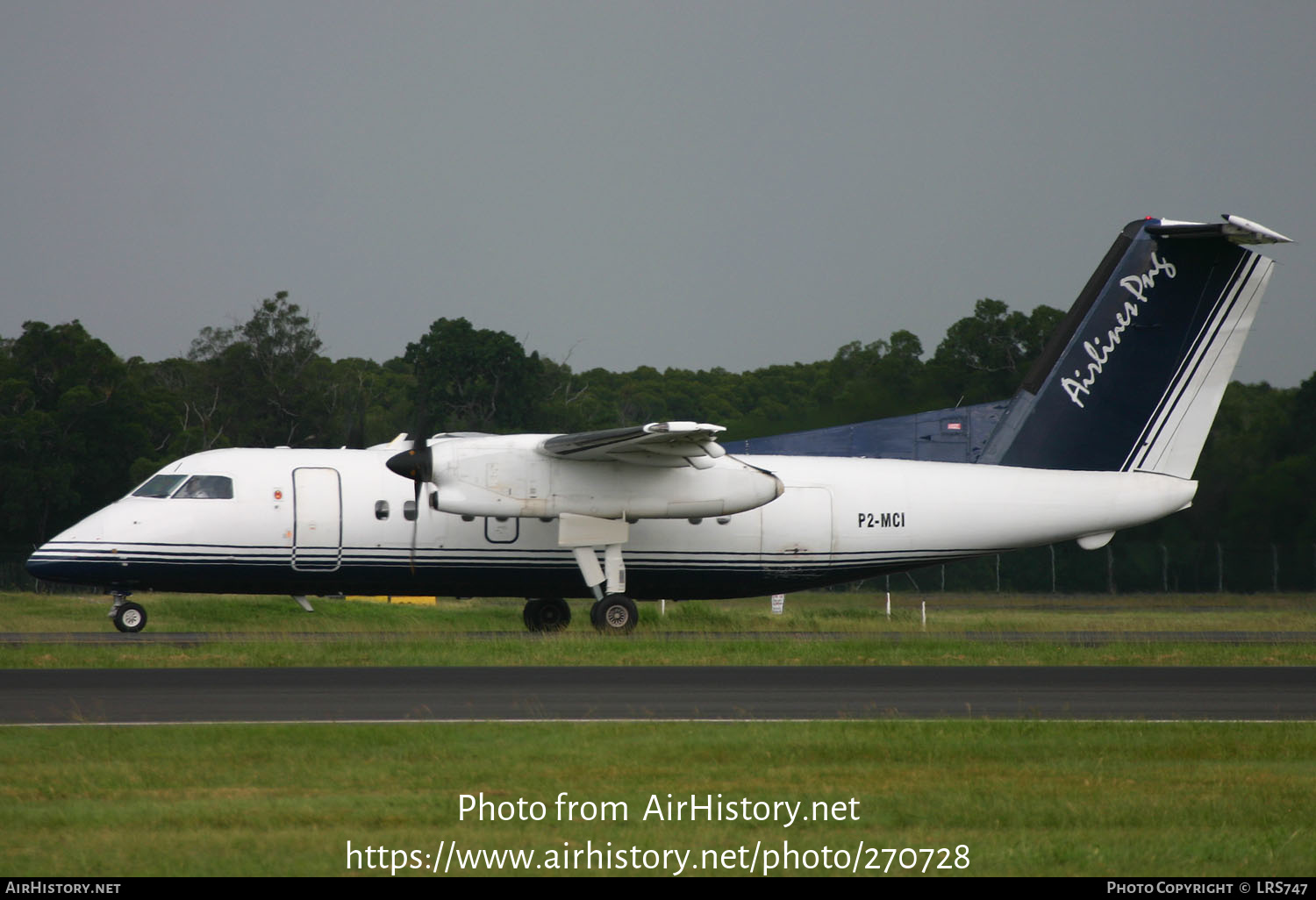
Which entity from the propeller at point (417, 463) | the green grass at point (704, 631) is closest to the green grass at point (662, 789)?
the green grass at point (704, 631)

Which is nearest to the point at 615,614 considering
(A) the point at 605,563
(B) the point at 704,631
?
(A) the point at 605,563

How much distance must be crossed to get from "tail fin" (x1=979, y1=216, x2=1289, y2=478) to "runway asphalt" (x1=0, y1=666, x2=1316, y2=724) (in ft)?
19.9

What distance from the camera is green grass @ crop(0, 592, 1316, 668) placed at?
18.0 m

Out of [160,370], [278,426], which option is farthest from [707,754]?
[160,370]

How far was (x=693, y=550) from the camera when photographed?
73.9 feet

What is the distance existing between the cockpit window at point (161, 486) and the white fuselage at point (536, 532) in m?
0.11

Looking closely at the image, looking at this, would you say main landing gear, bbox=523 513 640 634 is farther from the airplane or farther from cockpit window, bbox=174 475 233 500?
cockpit window, bbox=174 475 233 500

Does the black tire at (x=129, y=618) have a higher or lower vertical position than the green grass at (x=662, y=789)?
higher

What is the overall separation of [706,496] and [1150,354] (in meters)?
7.63

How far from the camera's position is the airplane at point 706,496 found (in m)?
21.1

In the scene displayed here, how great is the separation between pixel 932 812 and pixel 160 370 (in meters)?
67.3

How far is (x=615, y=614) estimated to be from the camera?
21562mm

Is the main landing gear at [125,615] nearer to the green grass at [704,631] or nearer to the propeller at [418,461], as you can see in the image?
the green grass at [704,631]

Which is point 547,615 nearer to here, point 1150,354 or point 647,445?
point 647,445
